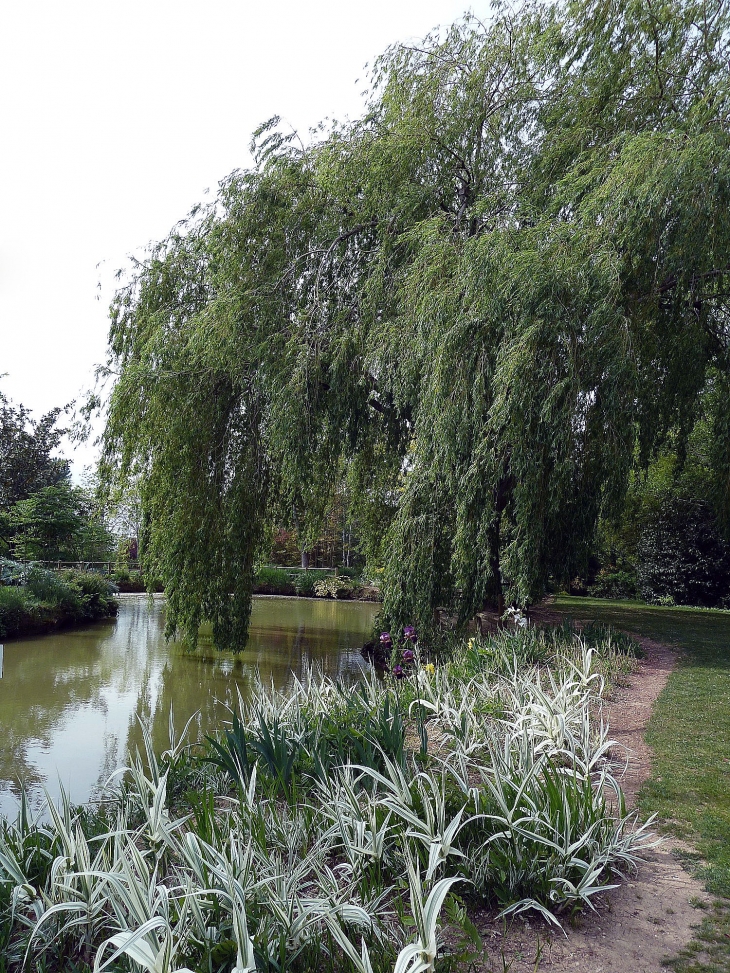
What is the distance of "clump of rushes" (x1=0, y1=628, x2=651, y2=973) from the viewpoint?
238 cm

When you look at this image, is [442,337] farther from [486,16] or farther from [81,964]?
[81,964]

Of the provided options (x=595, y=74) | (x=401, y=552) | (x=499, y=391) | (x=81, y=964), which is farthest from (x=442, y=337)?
(x=81, y=964)

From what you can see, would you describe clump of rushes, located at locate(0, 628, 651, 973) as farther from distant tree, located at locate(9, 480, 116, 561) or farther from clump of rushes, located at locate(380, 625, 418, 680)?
distant tree, located at locate(9, 480, 116, 561)

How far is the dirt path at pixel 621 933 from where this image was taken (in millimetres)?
2500

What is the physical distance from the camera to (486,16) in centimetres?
954

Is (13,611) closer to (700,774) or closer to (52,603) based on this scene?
(52,603)

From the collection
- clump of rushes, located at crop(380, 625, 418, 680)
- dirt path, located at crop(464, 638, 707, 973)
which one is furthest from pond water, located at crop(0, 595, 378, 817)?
dirt path, located at crop(464, 638, 707, 973)

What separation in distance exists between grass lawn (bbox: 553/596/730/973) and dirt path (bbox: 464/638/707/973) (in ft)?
0.27

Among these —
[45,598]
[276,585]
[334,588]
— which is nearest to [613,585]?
[334,588]

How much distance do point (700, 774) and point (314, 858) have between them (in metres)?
2.70

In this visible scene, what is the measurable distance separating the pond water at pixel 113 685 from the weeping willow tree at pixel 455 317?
126 cm

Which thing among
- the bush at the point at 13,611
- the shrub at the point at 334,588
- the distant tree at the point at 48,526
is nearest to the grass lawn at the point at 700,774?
the bush at the point at 13,611

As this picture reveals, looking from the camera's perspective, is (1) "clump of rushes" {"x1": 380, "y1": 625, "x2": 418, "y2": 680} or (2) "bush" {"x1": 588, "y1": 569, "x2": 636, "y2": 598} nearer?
(1) "clump of rushes" {"x1": 380, "y1": 625, "x2": 418, "y2": 680}

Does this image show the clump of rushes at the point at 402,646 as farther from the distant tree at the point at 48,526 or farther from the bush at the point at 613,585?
the distant tree at the point at 48,526
